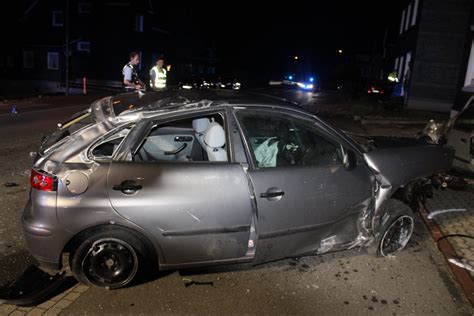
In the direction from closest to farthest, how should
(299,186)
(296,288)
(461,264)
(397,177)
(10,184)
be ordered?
(299,186) < (296,288) < (397,177) < (461,264) < (10,184)

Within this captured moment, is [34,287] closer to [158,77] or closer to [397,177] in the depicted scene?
[397,177]

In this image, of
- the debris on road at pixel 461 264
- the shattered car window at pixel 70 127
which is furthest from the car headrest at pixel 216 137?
the debris on road at pixel 461 264

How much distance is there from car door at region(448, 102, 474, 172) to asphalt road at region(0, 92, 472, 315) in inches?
83.6

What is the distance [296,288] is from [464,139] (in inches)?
161

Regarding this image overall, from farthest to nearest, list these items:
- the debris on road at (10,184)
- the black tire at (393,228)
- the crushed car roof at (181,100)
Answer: the debris on road at (10,184), the black tire at (393,228), the crushed car roof at (181,100)

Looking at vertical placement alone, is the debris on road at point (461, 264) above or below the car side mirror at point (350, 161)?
below

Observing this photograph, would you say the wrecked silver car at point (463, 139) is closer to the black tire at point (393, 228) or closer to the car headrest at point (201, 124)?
the black tire at point (393, 228)

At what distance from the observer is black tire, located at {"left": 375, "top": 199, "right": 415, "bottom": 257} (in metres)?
4.37

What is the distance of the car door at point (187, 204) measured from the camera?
3.42 meters

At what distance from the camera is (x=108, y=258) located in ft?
11.7

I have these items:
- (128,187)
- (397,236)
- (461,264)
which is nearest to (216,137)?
(128,187)

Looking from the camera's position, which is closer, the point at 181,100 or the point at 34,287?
the point at 34,287

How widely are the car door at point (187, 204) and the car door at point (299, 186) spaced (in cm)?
19

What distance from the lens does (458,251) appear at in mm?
4789
